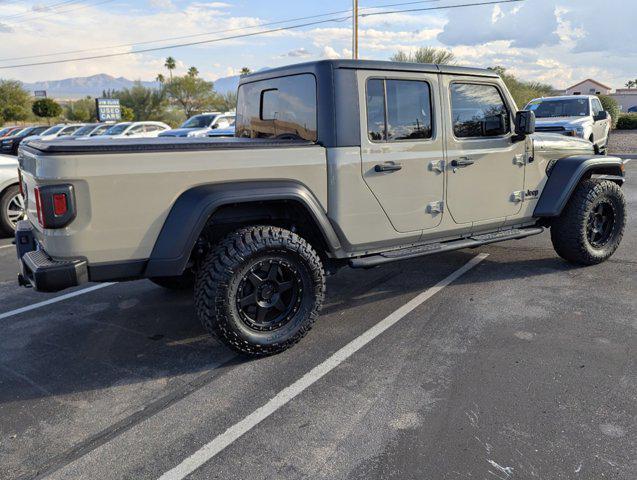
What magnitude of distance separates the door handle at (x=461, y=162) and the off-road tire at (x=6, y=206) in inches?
245

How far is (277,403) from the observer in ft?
10.1

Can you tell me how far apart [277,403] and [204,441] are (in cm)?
49

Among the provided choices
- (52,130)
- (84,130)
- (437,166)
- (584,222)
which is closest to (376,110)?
(437,166)

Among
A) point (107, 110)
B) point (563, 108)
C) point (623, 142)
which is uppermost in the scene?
point (107, 110)

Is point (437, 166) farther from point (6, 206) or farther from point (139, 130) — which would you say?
point (139, 130)

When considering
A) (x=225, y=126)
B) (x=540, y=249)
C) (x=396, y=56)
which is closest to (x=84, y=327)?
(x=540, y=249)

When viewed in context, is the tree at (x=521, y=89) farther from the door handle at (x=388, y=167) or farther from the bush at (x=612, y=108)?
the door handle at (x=388, y=167)

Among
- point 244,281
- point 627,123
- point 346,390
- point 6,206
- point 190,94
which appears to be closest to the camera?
A: point 346,390

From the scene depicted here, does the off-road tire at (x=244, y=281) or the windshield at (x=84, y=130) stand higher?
the windshield at (x=84, y=130)

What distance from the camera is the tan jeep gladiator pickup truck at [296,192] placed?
121 inches

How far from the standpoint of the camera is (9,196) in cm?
755

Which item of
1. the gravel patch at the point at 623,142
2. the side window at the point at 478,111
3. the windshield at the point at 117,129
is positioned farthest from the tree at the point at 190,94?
the side window at the point at 478,111

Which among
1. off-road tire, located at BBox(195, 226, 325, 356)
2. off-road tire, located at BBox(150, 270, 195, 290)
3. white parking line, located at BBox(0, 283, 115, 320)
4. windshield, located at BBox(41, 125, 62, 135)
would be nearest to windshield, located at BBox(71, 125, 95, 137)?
windshield, located at BBox(41, 125, 62, 135)

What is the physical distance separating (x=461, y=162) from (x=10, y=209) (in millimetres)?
6397
